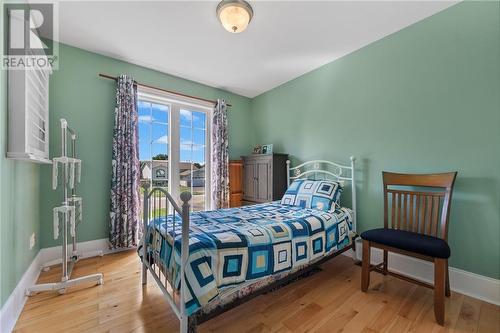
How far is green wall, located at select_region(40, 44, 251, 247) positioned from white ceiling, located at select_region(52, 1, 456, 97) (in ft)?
0.60

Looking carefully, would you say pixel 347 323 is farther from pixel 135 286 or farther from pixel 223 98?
pixel 223 98

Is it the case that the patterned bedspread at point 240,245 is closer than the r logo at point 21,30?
Yes

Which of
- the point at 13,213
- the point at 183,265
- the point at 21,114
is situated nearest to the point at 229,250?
the point at 183,265

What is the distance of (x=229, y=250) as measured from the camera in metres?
1.48

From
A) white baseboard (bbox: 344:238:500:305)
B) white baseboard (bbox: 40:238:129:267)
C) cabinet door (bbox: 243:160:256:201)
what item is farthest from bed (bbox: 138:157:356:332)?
cabinet door (bbox: 243:160:256:201)

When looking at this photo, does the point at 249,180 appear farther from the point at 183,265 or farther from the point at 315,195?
the point at 183,265

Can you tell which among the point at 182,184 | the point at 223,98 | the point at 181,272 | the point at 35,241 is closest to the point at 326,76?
the point at 223,98

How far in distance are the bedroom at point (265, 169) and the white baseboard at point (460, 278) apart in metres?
0.01

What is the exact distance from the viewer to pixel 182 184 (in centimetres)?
356

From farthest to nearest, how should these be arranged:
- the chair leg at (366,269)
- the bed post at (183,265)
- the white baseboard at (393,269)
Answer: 1. the chair leg at (366,269)
2. the white baseboard at (393,269)
3. the bed post at (183,265)

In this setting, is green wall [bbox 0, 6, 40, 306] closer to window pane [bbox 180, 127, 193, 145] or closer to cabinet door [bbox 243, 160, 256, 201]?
window pane [bbox 180, 127, 193, 145]

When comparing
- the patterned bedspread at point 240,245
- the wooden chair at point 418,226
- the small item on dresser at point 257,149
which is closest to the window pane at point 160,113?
the small item on dresser at point 257,149

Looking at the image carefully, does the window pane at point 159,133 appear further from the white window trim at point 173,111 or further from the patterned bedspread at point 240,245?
the patterned bedspread at point 240,245

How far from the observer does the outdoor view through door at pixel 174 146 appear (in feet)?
10.6
